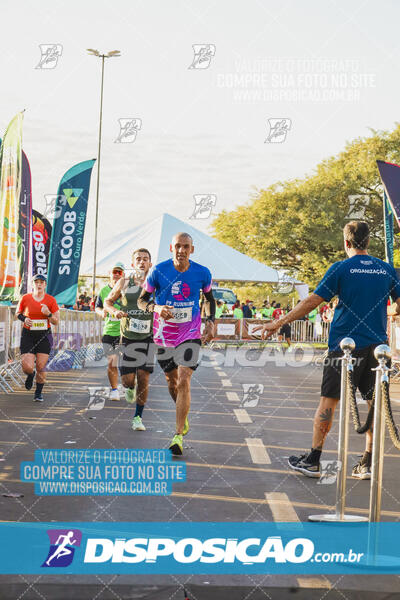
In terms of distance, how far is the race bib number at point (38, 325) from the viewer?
12.9 meters

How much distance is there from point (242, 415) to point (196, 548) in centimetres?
642

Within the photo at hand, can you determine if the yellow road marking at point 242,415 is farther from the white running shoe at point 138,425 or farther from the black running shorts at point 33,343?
the black running shorts at point 33,343

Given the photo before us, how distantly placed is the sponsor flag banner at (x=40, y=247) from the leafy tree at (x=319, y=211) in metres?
26.2

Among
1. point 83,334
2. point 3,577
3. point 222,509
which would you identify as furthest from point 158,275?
point 83,334

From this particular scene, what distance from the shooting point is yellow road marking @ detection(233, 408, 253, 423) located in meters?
10.5

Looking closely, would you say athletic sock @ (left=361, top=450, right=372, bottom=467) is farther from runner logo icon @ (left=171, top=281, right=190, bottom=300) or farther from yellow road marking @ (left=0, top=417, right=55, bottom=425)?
yellow road marking @ (left=0, top=417, right=55, bottom=425)

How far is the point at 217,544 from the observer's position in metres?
4.70

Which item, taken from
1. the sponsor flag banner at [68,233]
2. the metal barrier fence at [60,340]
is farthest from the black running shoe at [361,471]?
the sponsor flag banner at [68,233]

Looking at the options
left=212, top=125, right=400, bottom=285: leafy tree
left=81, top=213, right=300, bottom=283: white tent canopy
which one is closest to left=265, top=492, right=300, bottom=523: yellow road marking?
left=81, top=213, right=300, bottom=283: white tent canopy

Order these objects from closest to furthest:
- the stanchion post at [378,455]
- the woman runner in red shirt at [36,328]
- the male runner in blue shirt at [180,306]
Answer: the stanchion post at [378,455] < the male runner in blue shirt at [180,306] < the woman runner in red shirt at [36,328]

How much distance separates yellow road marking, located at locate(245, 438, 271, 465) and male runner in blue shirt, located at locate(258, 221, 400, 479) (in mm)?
985

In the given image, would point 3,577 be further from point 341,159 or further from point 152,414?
point 341,159

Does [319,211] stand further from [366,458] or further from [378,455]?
[378,455]

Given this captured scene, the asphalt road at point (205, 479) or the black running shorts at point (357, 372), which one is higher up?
the black running shorts at point (357, 372)
